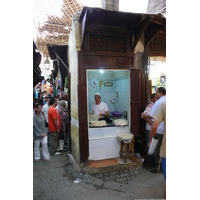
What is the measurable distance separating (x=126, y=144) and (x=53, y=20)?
540 cm

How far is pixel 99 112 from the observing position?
6250mm

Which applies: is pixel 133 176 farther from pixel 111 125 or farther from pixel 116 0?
pixel 116 0

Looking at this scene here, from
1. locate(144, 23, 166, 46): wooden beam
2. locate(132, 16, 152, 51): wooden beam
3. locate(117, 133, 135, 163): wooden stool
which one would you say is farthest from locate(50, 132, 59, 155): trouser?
locate(144, 23, 166, 46): wooden beam

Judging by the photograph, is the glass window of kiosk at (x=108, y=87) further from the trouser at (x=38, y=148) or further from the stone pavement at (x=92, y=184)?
the stone pavement at (x=92, y=184)

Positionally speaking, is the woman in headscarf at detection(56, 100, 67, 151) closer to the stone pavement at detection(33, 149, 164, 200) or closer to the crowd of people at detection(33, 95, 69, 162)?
the crowd of people at detection(33, 95, 69, 162)

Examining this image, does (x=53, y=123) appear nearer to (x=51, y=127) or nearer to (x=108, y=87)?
(x=51, y=127)

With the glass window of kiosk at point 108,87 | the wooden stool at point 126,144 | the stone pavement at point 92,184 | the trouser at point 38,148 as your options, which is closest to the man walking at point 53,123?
the trouser at point 38,148

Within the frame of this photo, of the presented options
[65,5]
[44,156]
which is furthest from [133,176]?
[65,5]

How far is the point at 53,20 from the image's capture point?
6418mm

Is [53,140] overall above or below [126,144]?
below

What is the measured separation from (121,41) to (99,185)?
414cm

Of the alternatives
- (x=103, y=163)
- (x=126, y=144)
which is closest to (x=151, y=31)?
(x=126, y=144)

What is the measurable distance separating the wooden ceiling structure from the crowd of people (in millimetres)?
3068

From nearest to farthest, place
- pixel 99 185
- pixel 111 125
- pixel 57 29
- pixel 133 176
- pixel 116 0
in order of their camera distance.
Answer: pixel 99 185, pixel 133 176, pixel 111 125, pixel 116 0, pixel 57 29
